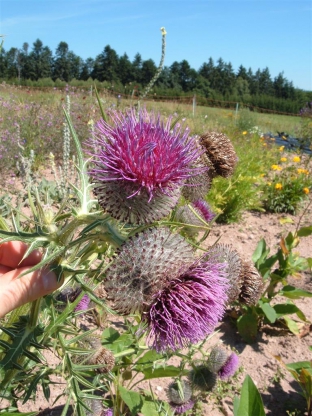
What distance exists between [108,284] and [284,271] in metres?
3.44

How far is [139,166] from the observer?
1.32 m

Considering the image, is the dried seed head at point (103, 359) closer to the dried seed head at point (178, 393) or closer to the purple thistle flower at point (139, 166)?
the dried seed head at point (178, 393)

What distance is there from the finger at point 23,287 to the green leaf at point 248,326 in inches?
123

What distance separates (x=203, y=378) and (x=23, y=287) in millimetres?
1838

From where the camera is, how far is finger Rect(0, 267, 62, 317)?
Result: 116cm

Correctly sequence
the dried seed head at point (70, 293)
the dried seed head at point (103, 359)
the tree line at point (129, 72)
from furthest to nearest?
the tree line at point (129, 72)
the dried seed head at point (103, 359)
the dried seed head at point (70, 293)

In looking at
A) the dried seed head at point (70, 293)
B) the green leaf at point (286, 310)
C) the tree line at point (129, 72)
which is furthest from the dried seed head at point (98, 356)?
the tree line at point (129, 72)

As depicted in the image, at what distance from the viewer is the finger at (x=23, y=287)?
3.80ft

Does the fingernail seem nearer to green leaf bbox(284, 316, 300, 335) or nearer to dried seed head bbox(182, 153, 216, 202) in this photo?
dried seed head bbox(182, 153, 216, 202)

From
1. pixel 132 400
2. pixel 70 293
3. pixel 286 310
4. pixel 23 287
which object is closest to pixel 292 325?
pixel 286 310

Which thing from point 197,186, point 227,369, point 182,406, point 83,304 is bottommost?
point 182,406

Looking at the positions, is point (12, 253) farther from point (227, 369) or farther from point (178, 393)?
point (227, 369)

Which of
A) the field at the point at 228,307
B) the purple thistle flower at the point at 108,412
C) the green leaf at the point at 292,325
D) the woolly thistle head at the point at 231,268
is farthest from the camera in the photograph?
the green leaf at the point at 292,325

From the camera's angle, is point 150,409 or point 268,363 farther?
point 268,363
